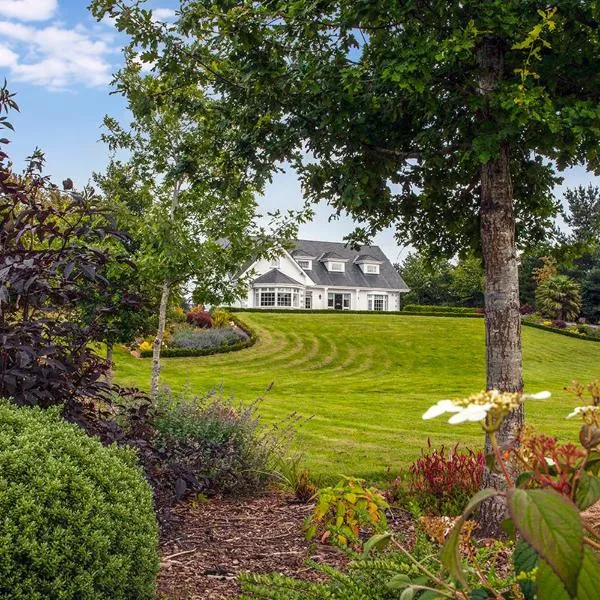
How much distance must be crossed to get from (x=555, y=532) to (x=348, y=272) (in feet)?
149

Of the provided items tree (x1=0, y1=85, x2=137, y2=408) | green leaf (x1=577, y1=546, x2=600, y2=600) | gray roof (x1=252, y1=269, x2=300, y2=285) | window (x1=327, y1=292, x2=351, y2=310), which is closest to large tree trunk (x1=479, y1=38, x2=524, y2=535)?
tree (x1=0, y1=85, x2=137, y2=408)

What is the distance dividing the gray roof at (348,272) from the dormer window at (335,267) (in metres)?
0.27

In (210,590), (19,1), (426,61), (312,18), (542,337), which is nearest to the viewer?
(210,590)

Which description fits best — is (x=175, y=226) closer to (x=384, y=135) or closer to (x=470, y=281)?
(x=384, y=135)

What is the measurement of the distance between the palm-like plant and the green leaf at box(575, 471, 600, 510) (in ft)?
140

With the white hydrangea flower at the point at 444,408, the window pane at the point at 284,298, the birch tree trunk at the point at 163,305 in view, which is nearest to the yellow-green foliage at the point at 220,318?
the window pane at the point at 284,298

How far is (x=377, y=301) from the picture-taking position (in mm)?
46906

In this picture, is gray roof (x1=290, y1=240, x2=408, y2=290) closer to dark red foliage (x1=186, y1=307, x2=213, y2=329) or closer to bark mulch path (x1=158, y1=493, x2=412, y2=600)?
dark red foliage (x1=186, y1=307, x2=213, y2=329)

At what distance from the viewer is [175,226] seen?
342 inches

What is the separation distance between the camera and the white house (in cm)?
4284

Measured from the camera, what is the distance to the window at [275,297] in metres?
40.9

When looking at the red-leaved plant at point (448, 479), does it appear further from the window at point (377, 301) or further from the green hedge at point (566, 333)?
the window at point (377, 301)

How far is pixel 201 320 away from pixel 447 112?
76.5 feet

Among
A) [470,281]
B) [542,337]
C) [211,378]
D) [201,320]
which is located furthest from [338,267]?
[211,378]
